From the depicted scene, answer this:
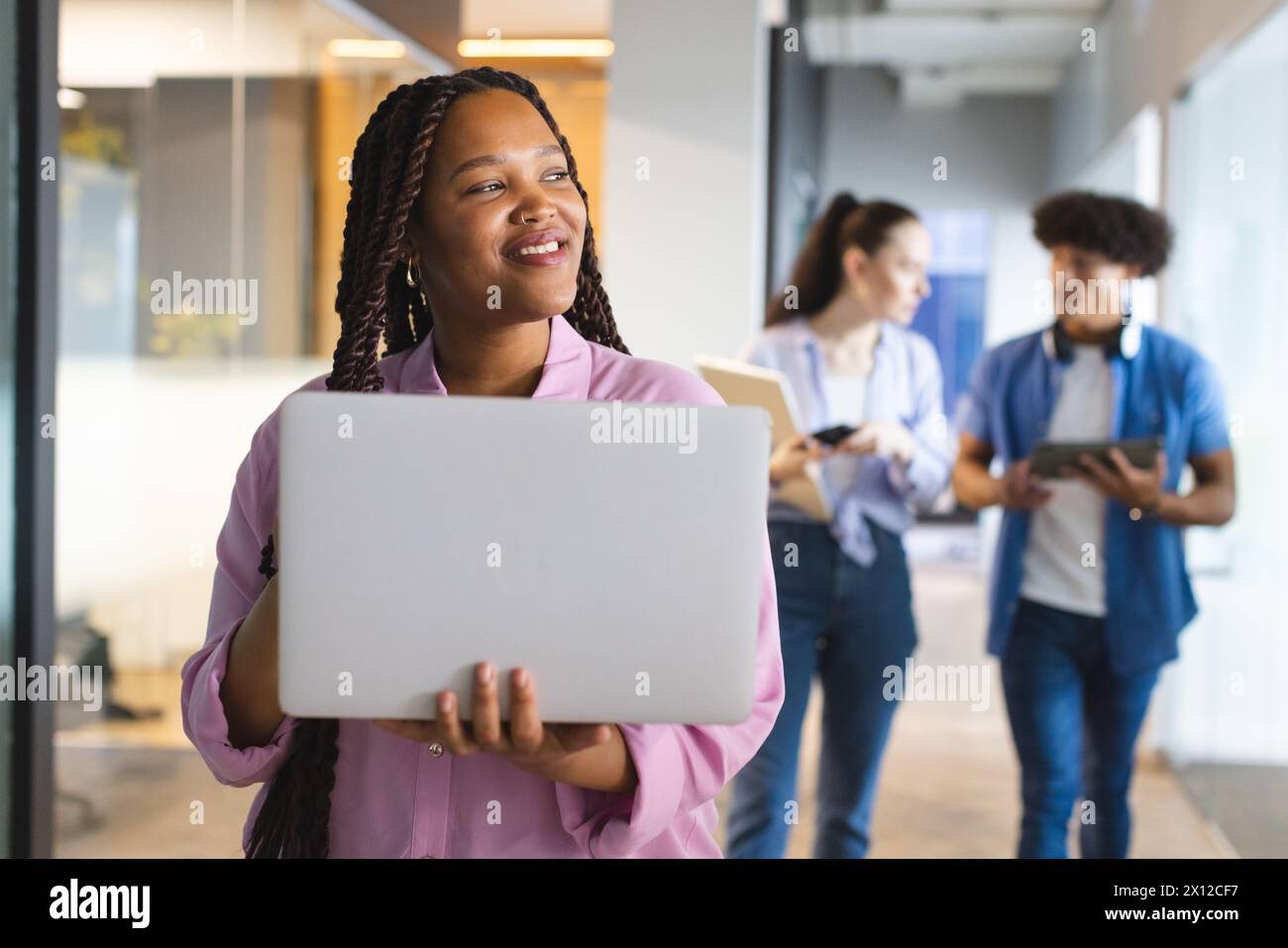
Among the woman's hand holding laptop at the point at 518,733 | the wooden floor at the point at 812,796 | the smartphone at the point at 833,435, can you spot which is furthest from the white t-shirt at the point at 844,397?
the woman's hand holding laptop at the point at 518,733

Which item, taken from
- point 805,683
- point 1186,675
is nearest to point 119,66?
point 805,683

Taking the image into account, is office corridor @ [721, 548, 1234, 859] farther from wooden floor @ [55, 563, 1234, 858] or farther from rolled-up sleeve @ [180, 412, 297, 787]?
rolled-up sleeve @ [180, 412, 297, 787]

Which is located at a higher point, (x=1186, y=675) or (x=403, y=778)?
(x=403, y=778)

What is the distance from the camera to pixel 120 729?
361cm

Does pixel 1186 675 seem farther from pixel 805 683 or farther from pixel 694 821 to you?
pixel 694 821

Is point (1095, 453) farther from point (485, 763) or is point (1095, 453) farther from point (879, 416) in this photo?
point (485, 763)

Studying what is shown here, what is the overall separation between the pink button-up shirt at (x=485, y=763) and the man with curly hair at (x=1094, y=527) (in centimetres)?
160

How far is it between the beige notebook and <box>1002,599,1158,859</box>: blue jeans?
48cm

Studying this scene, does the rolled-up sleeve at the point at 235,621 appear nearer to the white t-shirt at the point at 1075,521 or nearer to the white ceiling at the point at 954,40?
the white t-shirt at the point at 1075,521

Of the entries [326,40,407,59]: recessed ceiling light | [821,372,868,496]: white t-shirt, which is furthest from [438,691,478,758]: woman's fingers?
[326,40,407,59]: recessed ceiling light

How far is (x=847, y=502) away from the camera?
277 cm

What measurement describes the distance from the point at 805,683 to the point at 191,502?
185cm

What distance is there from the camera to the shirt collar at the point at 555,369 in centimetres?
120

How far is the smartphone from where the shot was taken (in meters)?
2.68
